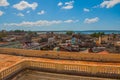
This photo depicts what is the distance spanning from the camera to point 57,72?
5836 millimetres

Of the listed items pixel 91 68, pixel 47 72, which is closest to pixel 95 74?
pixel 91 68

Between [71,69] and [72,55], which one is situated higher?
[72,55]

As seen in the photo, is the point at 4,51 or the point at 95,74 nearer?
the point at 95,74

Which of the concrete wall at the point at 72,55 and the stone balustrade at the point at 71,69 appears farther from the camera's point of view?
the concrete wall at the point at 72,55

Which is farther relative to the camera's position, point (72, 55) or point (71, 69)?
point (72, 55)

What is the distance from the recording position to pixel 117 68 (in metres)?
5.30

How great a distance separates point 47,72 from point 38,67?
1.67 feet

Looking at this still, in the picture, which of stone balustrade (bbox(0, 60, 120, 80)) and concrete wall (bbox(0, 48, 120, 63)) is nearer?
stone balustrade (bbox(0, 60, 120, 80))

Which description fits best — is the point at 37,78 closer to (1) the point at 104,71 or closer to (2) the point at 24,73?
(2) the point at 24,73

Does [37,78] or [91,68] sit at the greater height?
[91,68]

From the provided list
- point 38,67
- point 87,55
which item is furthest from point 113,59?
point 38,67

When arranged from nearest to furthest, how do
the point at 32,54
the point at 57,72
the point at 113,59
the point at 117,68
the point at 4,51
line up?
the point at 117,68 → the point at 57,72 → the point at 113,59 → the point at 32,54 → the point at 4,51

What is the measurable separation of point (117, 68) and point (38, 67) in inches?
119

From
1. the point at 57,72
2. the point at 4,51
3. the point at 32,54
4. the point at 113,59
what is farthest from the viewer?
the point at 4,51
